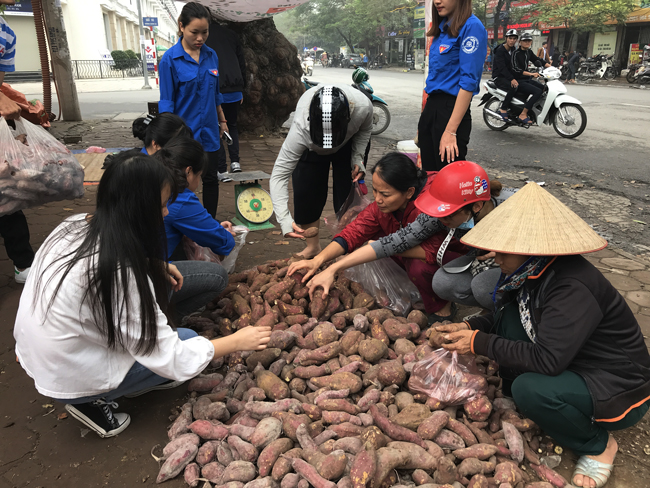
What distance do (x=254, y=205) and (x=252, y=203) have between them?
2 cm

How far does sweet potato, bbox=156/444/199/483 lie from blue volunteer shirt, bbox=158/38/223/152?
7.88ft

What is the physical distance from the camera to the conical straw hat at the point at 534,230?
159 cm

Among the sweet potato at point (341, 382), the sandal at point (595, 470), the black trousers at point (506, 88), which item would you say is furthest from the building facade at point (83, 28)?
the sandal at point (595, 470)

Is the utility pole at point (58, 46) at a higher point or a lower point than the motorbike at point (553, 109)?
higher

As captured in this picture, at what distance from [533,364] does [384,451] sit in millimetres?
569

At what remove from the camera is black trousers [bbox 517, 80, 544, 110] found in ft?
23.5

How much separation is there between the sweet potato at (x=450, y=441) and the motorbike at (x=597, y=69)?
66.8 ft

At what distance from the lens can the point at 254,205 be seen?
3.91 m

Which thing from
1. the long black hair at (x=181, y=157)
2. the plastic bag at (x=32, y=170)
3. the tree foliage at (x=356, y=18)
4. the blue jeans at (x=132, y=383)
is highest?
the tree foliage at (x=356, y=18)

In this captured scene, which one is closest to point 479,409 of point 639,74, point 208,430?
point 208,430

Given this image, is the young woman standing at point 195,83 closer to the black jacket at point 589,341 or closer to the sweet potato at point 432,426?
the sweet potato at point 432,426

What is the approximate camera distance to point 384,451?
1.59m

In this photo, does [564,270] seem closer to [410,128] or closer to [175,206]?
[175,206]

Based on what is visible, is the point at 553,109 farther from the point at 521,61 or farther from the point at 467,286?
the point at 467,286
